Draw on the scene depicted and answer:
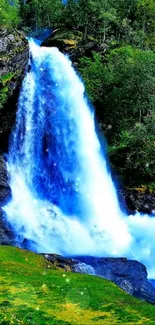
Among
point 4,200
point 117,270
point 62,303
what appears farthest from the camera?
point 4,200

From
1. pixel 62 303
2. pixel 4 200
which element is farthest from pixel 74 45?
pixel 62 303

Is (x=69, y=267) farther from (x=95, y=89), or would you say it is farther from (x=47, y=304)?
(x=95, y=89)

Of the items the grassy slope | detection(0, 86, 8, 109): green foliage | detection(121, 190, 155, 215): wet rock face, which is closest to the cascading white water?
detection(121, 190, 155, 215): wet rock face

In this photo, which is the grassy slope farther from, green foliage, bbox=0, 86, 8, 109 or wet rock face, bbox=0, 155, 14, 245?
green foliage, bbox=0, 86, 8, 109

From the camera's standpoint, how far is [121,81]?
43219 mm

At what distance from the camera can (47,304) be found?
11258 millimetres

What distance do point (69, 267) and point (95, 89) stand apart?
2783 cm

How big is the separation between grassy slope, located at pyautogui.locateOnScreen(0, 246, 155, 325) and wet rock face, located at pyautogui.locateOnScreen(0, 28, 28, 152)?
2167cm

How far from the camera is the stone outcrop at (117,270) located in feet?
67.1

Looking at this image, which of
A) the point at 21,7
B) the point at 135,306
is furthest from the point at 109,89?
the point at 21,7

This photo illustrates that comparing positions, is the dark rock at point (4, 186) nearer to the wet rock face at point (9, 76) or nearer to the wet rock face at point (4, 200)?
the wet rock face at point (4, 200)

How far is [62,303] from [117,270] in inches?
450

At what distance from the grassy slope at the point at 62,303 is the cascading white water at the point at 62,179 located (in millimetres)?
11429

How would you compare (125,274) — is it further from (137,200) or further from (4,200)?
(137,200)
